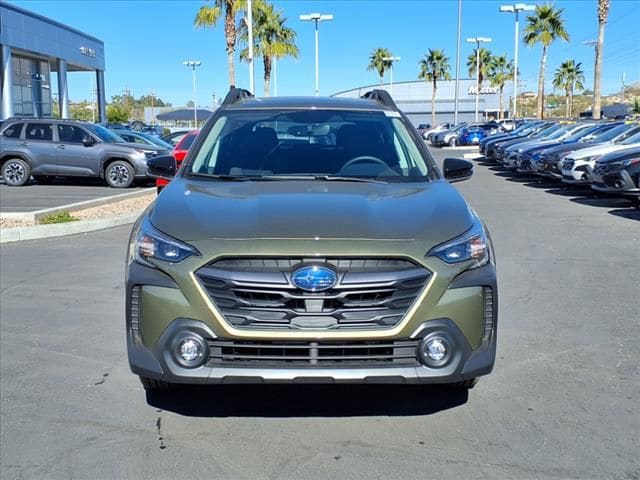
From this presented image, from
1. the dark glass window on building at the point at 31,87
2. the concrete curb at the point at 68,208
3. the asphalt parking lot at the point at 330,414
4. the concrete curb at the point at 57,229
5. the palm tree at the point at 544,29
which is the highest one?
the palm tree at the point at 544,29

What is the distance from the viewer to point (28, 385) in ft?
14.8

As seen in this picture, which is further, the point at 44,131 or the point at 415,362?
the point at 44,131

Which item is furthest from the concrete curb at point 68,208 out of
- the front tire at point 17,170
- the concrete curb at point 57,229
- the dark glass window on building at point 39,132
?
the front tire at point 17,170

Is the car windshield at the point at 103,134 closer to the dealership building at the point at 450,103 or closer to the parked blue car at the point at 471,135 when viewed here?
the parked blue car at the point at 471,135

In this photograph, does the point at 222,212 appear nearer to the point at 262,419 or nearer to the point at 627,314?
the point at 262,419

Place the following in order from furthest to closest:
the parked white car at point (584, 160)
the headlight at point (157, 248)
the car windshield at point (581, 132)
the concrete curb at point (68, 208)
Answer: the car windshield at point (581, 132), the parked white car at point (584, 160), the concrete curb at point (68, 208), the headlight at point (157, 248)

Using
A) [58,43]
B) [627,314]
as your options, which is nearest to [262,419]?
[627,314]

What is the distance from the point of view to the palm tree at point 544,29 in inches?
1997

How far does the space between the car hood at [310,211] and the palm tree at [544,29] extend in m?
50.7

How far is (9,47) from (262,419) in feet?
130

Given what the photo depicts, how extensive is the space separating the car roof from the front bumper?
213cm

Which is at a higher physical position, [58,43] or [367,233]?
[58,43]

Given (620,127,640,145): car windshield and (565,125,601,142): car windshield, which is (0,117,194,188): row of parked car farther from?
(565,125,601,142): car windshield

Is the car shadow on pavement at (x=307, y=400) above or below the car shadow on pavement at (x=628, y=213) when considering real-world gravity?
below
